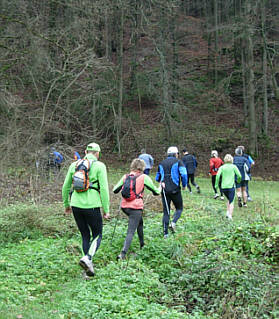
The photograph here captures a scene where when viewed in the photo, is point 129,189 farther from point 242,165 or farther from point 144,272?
point 242,165

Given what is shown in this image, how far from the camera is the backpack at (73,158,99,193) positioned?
654 centimetres

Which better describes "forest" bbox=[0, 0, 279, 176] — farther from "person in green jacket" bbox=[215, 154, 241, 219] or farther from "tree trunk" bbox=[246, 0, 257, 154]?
"person in green jacket" bbox=[215, 154, 241, 219]

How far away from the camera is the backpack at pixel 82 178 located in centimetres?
654

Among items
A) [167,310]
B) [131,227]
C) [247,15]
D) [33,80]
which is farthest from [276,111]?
[167,310]

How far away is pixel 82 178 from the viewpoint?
655cm

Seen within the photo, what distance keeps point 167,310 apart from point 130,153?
941 inches

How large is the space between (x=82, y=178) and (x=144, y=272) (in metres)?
1.84

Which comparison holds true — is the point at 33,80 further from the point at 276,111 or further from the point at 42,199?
the point at 276,111

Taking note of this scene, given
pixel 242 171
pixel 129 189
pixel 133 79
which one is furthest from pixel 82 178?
pixel 133 79

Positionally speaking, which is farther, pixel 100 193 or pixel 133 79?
pixel 133 79

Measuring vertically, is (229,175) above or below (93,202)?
below

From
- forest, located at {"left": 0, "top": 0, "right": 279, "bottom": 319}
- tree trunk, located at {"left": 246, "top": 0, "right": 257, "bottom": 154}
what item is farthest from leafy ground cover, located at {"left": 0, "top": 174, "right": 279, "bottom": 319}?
tree trunk, located at {"left": 246, "top": 0, "right": 257, "bottom": 154}

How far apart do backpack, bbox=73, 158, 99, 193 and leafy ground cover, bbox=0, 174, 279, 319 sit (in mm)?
1363

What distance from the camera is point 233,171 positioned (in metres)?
11.3
